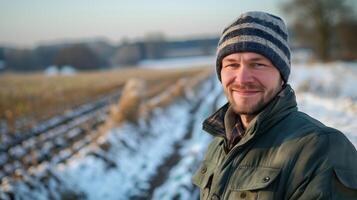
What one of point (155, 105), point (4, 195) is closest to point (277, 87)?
point (4, 195)

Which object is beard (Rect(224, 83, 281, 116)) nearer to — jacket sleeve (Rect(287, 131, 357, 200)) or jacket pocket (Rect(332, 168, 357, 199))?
jacket sleeve (Rect(287, 131, 357, 200))

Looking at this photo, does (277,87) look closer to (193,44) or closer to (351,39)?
(351,39)

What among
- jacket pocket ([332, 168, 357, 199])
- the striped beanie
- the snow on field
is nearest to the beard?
the striped beanie

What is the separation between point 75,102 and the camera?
83.8 ft

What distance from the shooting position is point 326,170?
1689 millimetres

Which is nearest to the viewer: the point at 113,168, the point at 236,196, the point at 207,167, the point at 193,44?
the point at 236,196

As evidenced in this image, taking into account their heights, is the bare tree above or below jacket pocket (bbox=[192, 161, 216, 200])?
above

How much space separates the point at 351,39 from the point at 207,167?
3795 centimetres

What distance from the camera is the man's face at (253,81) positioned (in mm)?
2137

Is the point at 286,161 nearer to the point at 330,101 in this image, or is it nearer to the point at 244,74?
the point at 244,74

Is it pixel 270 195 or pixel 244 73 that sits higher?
pixel 244 73

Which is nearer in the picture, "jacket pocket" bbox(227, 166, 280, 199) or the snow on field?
"jacket pocket" bbox(227, 166, 280, 199)

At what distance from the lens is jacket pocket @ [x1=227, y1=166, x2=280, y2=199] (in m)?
1.85

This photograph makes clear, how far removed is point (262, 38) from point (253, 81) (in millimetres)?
243
